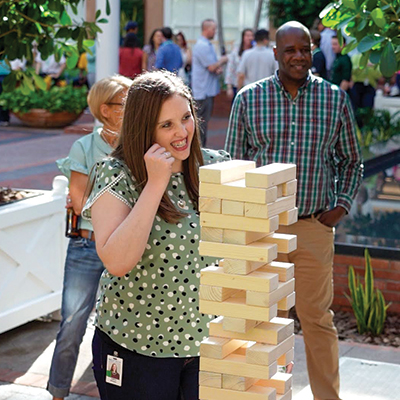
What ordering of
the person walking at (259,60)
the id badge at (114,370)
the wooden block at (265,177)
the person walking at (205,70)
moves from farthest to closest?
the person walking at (259,60) → the person walking at (205,70) → the id badge at (114,370) → the wooden block at (265,177)

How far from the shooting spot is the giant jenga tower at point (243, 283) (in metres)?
2.39

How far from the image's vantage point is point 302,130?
15.3ft

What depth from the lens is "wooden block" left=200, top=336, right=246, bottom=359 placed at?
2473mm

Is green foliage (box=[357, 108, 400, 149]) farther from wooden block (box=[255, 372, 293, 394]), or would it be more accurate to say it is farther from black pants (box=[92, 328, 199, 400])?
wooden block (box=[255, 372, 293, 394])

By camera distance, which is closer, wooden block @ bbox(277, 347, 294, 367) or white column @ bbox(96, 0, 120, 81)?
wooden block @ bbox(277, 347, 294, 367)

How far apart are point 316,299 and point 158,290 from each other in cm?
183

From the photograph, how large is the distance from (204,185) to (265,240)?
276 mm

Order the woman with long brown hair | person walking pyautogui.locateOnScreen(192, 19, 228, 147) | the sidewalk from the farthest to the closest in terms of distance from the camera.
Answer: person walking pyautogui.locateOnScreen(192, 19, 228, 147) → the sidewalk → the woman with long brown hair

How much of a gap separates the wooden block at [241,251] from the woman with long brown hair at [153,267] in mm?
433

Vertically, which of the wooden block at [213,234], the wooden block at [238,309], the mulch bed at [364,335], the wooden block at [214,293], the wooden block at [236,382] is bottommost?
the mulch bed at [364,335]

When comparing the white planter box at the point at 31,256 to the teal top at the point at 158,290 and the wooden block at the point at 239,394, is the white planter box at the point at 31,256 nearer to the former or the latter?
the teal top at the point at 158,290

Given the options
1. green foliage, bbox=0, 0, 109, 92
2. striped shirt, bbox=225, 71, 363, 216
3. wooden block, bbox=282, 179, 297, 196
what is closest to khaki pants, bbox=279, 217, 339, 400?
striped shirt, bbox=225, 71, 363, 216

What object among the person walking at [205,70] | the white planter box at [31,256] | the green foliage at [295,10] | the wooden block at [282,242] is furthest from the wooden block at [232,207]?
the green foliage at [295,10]

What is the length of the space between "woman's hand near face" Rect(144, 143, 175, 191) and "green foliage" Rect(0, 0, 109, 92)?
3105 mm
